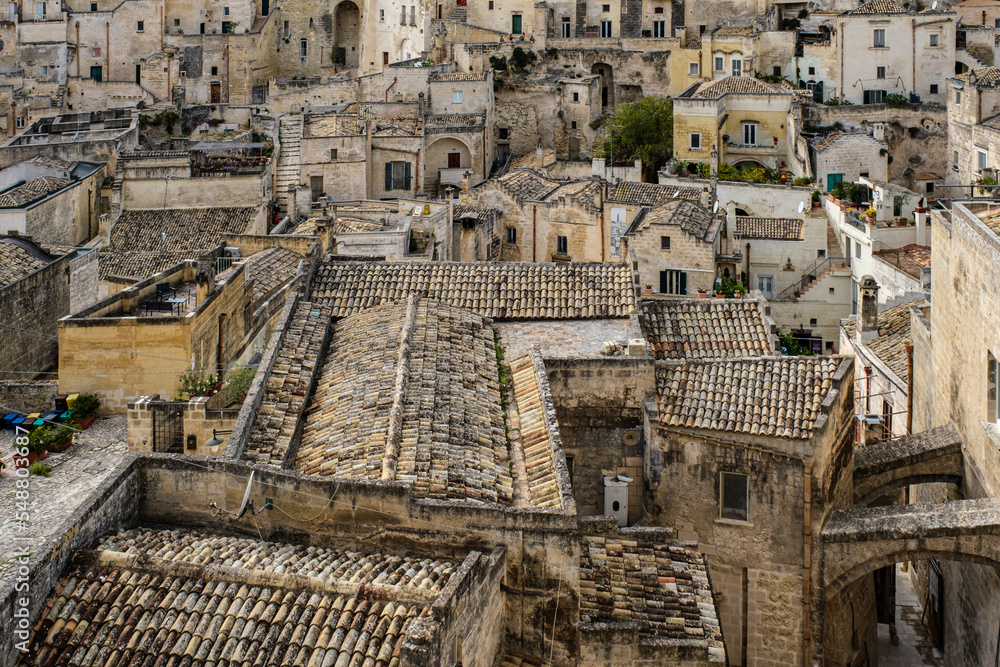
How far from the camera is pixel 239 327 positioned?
24.1 meters

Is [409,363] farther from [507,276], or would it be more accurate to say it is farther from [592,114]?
[592,114]

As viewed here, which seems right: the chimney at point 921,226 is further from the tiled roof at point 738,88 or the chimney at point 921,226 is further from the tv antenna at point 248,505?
the tv antenna at point 248,505

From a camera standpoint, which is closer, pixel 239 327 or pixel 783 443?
pixel 783 443

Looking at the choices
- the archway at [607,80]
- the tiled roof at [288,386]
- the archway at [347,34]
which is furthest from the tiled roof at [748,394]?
the archway at [347,34]

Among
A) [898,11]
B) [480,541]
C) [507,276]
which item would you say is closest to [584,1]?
[898,11]

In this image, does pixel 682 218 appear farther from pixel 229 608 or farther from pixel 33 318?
pixel 229 608

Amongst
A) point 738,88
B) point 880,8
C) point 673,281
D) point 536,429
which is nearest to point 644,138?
point 738,88

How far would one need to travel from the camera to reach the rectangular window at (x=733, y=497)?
1978 cm

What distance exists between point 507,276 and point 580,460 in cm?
503

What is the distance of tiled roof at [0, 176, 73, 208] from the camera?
39.5 meters

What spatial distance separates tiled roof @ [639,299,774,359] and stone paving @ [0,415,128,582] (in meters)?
9.27

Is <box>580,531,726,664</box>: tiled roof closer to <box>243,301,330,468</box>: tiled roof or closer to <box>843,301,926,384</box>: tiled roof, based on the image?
<box>243,301,330,468</box>: tiled roof

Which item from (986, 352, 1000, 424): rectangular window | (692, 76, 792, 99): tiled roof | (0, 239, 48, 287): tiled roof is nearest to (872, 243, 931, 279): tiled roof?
(692, 76, 792, 99): tiled roof

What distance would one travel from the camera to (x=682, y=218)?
39.9 m
